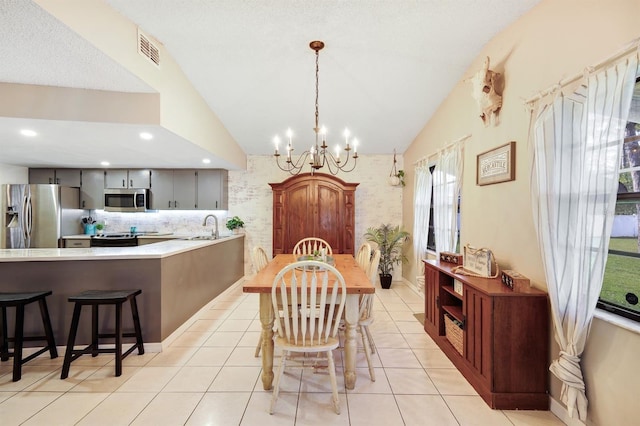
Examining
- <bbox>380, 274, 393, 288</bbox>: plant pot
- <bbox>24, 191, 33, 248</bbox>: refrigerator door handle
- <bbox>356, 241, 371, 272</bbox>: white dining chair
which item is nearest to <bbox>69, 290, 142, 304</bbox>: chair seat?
<bbox>356, 241, 371, 272</bbox>: white dining chair

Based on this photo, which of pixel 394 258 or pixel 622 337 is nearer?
pixel 622 337

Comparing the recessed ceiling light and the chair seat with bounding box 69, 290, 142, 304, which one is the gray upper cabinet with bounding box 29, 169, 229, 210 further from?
the chair seat with bounding box 69, 290, 142, 304

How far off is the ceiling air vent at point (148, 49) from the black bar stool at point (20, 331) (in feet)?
7.24

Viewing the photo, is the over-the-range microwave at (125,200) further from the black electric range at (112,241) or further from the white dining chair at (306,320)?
the white dining chair at (306,320)

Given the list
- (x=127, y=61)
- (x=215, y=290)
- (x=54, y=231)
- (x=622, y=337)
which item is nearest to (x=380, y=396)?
(x=622, y=337)

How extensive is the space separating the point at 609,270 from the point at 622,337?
1.41 feet

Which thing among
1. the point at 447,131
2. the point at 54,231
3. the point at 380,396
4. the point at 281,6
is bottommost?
the point at 380,396

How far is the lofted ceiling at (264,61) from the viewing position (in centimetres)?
216

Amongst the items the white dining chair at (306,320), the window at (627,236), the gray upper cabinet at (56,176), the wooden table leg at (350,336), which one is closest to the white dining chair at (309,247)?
the wooden table leg at (350,336)

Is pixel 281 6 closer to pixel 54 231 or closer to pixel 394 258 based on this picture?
pixel 394 258

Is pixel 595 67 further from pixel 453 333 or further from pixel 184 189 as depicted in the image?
pixel 184 189

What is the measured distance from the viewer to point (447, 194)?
3.56 m

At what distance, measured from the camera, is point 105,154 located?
3975 millimetres

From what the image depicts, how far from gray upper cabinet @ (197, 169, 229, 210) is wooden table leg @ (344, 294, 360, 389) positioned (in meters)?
3.85
